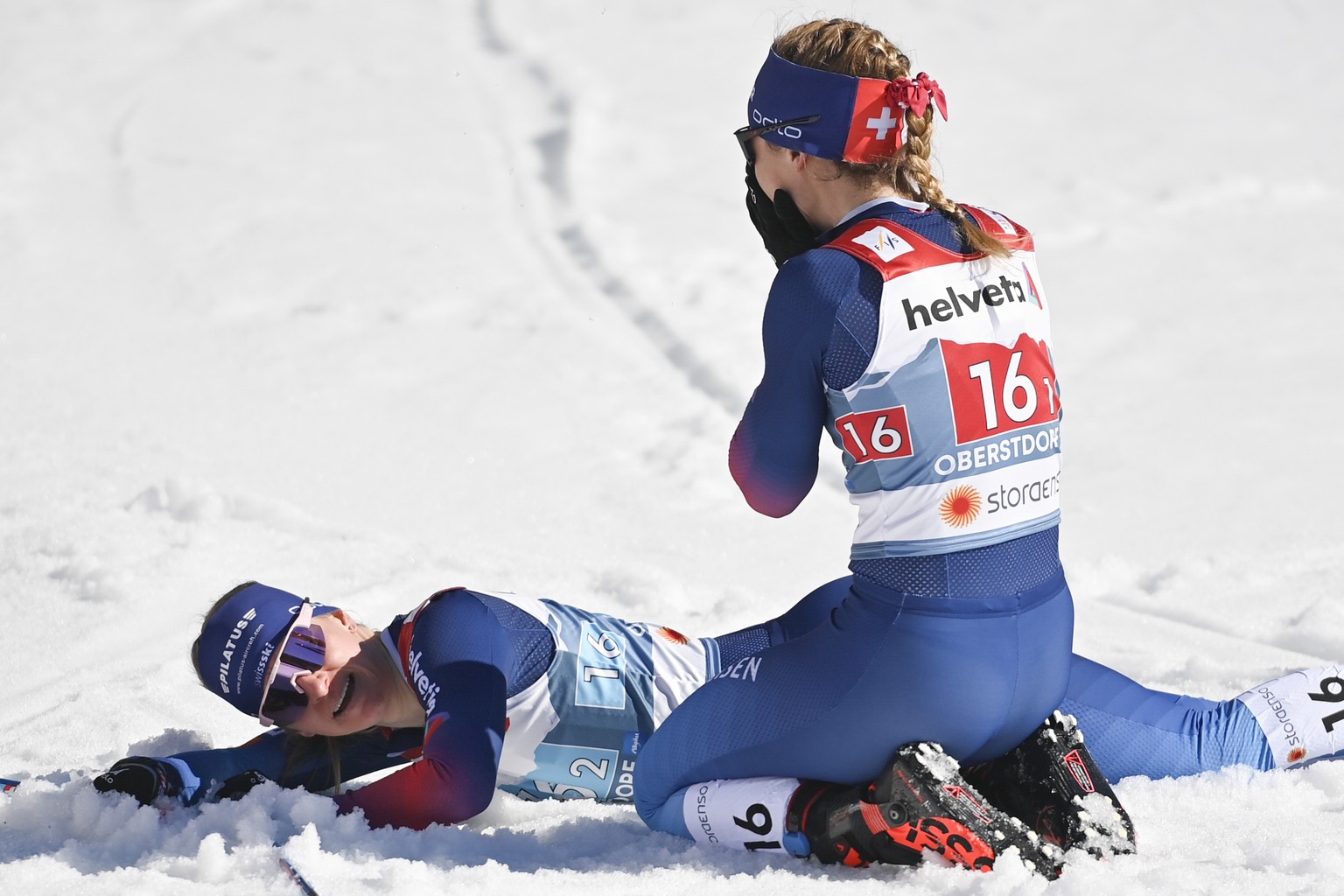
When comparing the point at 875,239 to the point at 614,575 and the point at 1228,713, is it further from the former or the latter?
the point at 614,575

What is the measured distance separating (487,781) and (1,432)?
3.11 metres

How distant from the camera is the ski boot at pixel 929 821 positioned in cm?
231

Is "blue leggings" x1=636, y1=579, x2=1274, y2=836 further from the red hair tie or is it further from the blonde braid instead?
the red hair tie

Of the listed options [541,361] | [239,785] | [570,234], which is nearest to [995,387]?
Answer: [239,785]

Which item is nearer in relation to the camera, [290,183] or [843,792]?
→ [843,792]

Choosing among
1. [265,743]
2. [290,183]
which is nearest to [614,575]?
[265,743]

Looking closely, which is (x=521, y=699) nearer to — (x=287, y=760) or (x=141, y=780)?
(x=287, y=760)

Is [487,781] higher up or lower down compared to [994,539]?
lower down

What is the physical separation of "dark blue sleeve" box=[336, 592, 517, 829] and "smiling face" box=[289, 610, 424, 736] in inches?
7.0

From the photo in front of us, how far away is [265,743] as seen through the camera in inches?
119

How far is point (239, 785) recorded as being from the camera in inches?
111

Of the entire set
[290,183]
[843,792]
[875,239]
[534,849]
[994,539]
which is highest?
[290,183]

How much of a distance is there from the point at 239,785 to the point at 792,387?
1409 millimetres

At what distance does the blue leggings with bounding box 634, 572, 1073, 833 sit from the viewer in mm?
2318
